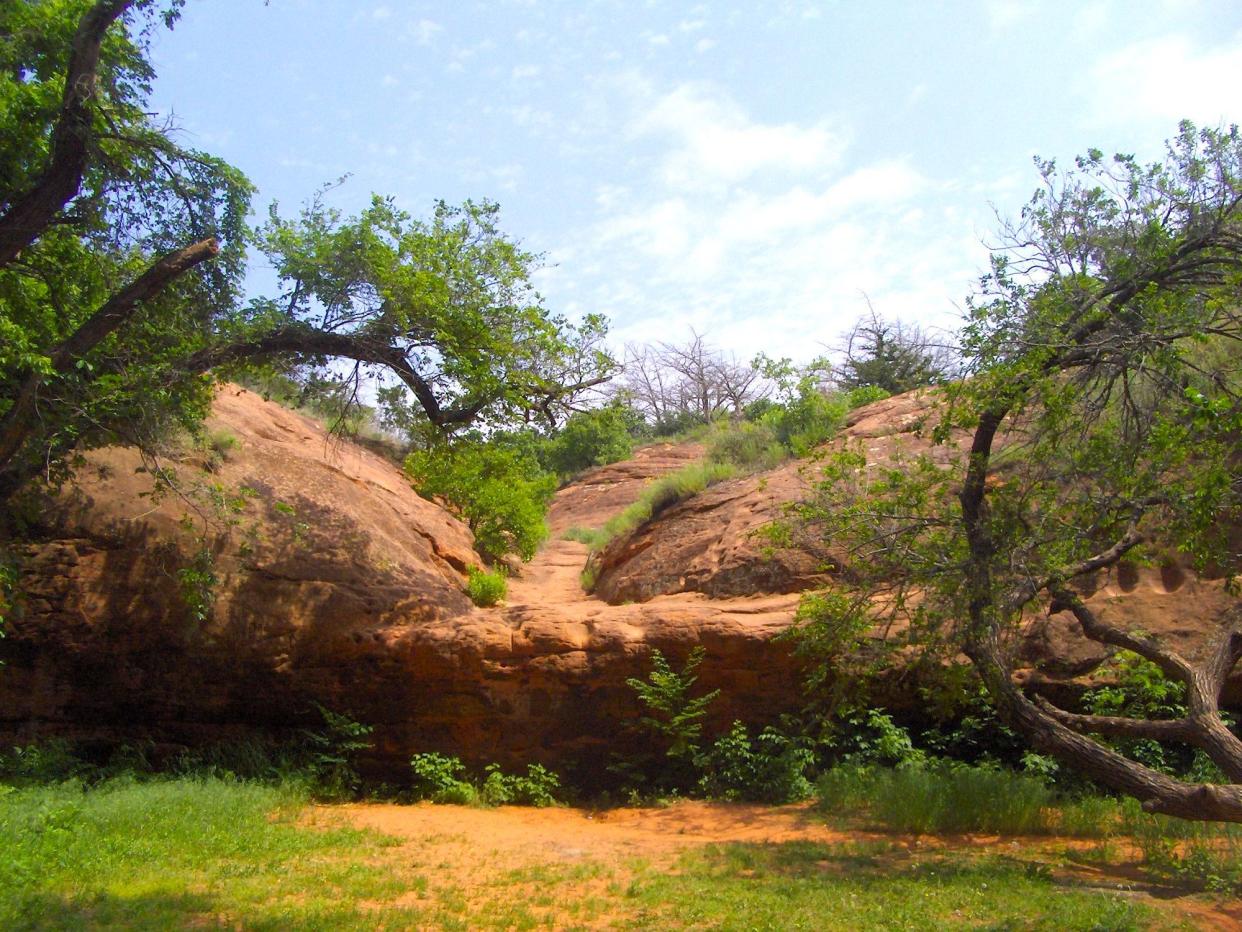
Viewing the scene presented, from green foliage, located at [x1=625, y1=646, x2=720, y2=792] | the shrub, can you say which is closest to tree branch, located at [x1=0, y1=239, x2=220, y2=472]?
the shrub

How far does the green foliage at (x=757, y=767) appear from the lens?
10461 mm

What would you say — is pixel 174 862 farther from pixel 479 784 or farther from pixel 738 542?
pixel 738 542

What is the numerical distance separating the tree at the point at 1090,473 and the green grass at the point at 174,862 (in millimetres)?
4904

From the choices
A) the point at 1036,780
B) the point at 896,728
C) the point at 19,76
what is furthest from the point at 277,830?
the point at 19,76

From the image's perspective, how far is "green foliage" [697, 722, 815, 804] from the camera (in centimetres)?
1046

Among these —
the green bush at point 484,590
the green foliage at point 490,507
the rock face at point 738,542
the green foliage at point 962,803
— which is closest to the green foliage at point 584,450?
the green foliage at point 490,507

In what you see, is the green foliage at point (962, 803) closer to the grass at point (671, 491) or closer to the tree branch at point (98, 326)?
the tree branch at point (98, 326)

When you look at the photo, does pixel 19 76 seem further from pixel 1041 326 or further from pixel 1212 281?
pixel 1212 281

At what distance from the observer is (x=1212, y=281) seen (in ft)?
25.1

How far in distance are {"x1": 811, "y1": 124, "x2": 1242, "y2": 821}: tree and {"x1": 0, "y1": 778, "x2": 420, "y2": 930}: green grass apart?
4904mm

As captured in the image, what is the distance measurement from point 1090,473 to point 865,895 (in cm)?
419

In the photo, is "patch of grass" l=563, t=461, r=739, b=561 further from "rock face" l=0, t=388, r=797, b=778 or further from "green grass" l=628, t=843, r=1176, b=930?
"green grass" l=628, t=843, r=1176, b=930

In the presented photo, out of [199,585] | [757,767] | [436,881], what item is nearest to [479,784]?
[757,767]

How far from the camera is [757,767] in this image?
10727mm
